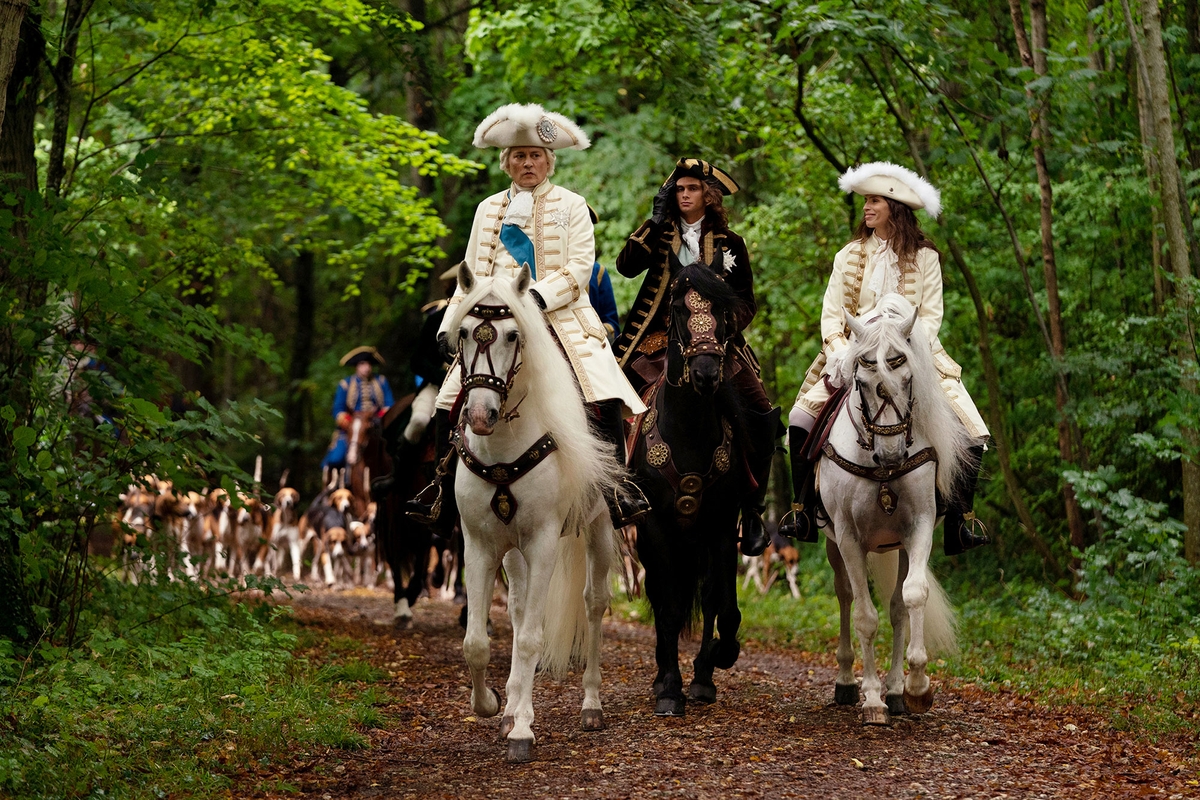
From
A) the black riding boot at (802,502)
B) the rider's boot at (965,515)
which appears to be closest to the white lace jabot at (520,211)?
the black riding boot at (802,502)

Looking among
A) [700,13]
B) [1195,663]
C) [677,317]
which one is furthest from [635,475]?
[700,13]

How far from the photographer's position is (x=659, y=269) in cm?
857

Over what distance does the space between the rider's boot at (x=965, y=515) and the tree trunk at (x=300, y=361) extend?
66.6 feet

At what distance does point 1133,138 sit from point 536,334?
6917 millimetres

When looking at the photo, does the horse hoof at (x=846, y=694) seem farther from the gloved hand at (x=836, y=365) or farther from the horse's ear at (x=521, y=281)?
the horse's ear at (x=521, y=281)

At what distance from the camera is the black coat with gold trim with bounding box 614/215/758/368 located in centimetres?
837

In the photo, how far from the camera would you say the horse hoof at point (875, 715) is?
7305mm

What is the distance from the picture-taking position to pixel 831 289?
848cm

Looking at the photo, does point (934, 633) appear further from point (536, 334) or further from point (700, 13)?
point (700, 13)

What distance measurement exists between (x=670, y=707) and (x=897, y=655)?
4.68 ft

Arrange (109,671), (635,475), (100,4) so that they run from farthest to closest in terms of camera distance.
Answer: (100,4) < (635,475) < (109,671)

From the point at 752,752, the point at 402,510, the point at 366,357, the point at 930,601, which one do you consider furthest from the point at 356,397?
the point at 752,752

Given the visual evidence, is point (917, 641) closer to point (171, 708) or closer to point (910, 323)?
point (910, 323)

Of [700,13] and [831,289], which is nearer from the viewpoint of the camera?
[831,289]
